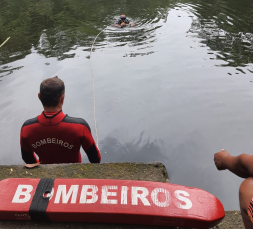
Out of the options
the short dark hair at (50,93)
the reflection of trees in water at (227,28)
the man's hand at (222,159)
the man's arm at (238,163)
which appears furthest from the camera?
the reflection of trees in water at (227,28)

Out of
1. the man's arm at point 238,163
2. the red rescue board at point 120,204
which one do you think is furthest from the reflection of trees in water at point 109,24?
the red rescue board at point 120,204

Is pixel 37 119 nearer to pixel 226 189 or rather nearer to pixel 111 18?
pixel 226 189

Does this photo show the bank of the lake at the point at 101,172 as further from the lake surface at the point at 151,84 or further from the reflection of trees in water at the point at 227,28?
the reflection of trees in water at the point at 227,28

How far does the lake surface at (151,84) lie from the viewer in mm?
4598

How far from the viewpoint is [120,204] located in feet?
5.81

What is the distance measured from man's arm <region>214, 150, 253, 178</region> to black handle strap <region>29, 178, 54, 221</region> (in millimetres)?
1465

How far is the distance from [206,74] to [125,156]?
4.13 metres

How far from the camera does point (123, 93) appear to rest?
6.22 meters

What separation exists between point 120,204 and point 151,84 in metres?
5.12

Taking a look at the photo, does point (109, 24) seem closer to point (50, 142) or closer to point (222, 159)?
point (50, 142)

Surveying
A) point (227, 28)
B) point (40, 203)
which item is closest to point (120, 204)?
point (40, 203)

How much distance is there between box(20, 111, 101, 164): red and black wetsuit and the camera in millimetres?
2113

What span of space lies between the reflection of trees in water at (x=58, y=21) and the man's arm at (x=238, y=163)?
7.72 m

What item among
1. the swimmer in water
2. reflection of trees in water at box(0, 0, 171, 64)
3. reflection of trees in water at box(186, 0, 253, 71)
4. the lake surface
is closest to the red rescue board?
the lake surface
